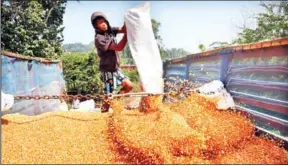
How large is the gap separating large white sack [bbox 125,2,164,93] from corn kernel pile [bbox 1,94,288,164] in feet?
1.16

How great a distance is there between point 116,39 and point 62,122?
50.4 inches

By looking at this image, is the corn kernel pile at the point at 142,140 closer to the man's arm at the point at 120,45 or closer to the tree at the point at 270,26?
the man's arm at the point at 120,45

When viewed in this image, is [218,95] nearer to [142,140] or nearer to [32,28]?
[142,140]

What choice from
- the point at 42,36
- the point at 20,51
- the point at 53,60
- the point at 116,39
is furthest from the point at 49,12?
the point at 116,39

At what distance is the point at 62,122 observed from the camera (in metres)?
3.94

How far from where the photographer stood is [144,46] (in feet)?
11.5

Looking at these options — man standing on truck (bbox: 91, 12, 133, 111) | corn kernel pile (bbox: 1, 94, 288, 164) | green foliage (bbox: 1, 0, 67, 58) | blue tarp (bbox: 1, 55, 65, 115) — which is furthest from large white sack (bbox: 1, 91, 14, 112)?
green foliage (bbox: 1, 0, 67, 58)

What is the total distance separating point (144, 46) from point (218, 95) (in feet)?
4.82

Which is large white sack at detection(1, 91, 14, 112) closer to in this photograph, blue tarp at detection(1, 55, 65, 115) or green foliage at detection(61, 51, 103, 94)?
blue tarp at detection(1, 55, 65, 115)

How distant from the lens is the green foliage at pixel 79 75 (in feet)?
22.6

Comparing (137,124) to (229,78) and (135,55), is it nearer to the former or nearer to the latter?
(135,55)

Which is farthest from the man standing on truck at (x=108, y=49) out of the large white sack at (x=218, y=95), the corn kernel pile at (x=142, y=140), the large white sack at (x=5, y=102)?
the large white sack at (x=5, y=102)

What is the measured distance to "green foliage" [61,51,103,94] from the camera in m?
6.88

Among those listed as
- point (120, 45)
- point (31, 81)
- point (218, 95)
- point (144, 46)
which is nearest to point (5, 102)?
point (120, 45)
